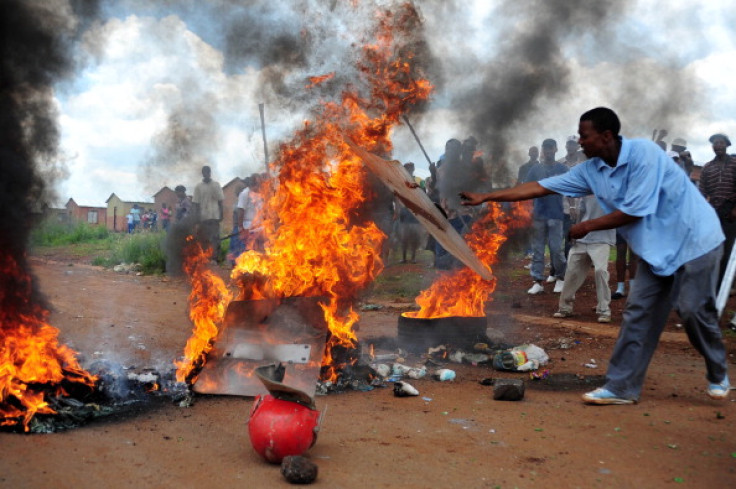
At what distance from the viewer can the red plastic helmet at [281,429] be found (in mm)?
3746

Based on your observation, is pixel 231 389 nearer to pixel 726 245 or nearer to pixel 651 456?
pixel 651 456

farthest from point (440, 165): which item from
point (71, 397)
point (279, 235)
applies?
point (71, 397)

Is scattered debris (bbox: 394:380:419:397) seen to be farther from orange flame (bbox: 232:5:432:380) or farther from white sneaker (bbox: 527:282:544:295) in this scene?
white sneaker (bbox: 527:282:544:295)

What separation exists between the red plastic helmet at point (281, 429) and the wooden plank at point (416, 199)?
294 centimetres

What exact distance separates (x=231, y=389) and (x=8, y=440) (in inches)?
71.8

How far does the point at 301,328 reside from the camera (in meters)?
6.08

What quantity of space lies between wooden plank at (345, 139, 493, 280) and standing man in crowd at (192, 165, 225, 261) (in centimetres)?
753

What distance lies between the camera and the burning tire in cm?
738

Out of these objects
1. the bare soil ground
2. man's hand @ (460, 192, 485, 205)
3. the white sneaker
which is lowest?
the bare soil ground

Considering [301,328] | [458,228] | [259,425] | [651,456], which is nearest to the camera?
[259,425]

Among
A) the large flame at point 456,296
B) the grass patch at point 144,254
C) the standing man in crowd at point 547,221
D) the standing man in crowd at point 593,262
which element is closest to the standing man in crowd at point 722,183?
the standing man in crowd at point 593,262

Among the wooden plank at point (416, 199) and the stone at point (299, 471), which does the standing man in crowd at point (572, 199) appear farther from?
the stone at point (299, 471)

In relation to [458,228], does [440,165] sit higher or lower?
higher

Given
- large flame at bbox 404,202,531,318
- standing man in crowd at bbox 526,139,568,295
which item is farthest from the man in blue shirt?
standing man in crowd at bbox 526,139,568,295
